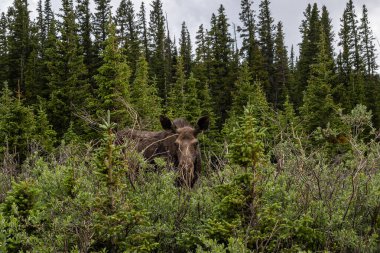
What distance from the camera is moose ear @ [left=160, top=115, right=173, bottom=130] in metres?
9.24

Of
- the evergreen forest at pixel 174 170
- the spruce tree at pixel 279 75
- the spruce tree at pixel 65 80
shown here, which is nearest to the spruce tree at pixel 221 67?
the evergreen forest at pixel 174 170

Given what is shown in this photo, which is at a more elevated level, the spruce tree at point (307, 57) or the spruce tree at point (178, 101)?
the spruce tree at point (307, 57)

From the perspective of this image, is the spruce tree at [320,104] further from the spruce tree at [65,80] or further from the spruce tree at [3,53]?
the spruce tree at [3,53]

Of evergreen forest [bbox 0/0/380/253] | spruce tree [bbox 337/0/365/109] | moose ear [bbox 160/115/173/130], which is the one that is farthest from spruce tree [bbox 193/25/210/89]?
moose ear [bbox 160/115/173/130]

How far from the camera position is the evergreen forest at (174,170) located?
4195 millimetres

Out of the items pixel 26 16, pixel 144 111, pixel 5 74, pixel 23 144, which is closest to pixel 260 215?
pixel 23 144

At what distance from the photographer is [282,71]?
6341 cm

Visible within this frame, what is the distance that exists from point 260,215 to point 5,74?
53.8 meters

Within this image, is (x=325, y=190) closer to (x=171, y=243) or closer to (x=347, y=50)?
(x=171, y=243)

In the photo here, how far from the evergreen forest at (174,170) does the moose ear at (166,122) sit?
0.65 metres

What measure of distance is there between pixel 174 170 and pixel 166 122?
1896mm

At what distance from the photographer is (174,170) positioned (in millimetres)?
7688

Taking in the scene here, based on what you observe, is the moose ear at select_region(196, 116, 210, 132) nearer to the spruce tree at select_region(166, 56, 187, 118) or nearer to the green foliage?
the green foliage

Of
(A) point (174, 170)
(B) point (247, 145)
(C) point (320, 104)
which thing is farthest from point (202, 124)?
(C) point (320, 104)
